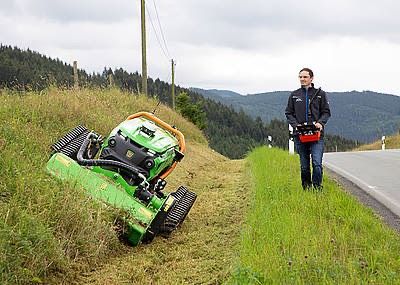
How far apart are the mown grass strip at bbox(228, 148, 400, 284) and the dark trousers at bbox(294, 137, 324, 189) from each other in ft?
1.63

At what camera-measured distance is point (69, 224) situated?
5258 millimetres

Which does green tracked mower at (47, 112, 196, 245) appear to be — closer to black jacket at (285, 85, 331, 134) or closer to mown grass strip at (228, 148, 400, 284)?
mown grass strip at (228, 148, 400, 284)

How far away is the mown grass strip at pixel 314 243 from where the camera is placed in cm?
423

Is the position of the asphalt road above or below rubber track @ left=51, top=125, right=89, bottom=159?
below

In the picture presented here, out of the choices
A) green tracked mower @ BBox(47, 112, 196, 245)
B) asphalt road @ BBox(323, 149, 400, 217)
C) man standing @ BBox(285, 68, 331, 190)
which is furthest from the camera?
asphalt road @ BBox(323, 149, 400, 217)

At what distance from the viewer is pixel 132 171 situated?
6477mm

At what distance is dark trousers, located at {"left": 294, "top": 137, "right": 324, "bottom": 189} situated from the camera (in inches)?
326

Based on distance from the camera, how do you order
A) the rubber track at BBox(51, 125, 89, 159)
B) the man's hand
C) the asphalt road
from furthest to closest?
1. the asphalt road
2. the man's hand
3. the rubber track at BBox(51, 125, 89, 159)

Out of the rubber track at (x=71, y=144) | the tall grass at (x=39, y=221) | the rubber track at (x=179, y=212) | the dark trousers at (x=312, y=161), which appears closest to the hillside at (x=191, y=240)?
the tall grass at (x=39, y=221)

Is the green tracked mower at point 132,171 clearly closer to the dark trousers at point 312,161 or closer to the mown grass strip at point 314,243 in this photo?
the mown grass strip at point 314,243

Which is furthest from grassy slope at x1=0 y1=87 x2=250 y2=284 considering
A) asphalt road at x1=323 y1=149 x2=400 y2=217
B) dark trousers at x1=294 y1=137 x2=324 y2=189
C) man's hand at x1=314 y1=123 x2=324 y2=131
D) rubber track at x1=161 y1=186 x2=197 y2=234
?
asphalt road at x1=323 y1=149 x2=400 y2=217

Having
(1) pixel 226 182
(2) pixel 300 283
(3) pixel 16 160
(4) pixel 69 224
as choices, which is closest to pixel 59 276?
(4) pixel 69 224

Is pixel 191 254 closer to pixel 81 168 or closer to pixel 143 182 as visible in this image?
pixel 143 182

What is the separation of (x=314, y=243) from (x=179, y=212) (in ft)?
6.87
